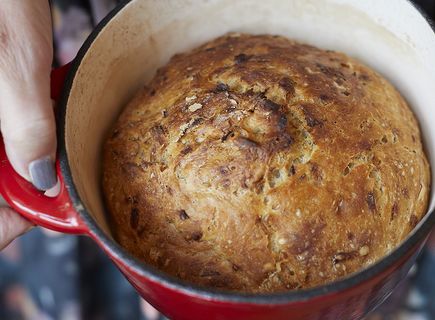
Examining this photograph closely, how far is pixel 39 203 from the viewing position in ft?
2.66

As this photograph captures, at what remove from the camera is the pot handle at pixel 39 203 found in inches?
30.9

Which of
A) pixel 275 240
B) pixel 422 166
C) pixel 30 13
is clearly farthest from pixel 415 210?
pixel 30 13

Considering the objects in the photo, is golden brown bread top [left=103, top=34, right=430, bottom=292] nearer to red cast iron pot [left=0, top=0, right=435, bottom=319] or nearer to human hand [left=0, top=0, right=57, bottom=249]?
red cast iron pot [left=0, top=0, right=435, bottom=319]

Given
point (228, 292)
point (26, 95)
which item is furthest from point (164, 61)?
point (228, 292)

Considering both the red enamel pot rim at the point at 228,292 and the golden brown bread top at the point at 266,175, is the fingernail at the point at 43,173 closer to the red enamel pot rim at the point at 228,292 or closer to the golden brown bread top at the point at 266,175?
the red enamel pot rim at the point at 228,292

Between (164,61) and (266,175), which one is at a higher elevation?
(266,175)

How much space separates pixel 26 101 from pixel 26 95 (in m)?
0.01

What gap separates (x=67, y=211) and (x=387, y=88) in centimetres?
60

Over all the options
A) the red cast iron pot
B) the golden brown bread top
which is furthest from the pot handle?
the golden brown bread top

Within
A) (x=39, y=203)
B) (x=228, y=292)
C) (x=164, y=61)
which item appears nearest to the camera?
(x=228, y=292)

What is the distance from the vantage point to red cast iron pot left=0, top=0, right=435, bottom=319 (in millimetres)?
694

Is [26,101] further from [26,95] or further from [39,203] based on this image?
[39,203]

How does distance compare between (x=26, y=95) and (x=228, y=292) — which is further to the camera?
(x=26, y=95)

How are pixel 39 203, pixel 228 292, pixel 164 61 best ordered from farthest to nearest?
pixel 164 61
pixel 39 203
pixel 228 292
